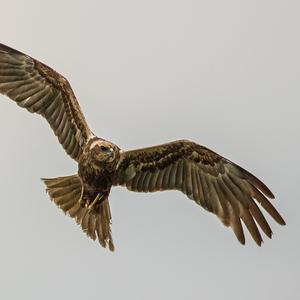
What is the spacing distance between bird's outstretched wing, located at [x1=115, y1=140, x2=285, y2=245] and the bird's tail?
0.64 metres

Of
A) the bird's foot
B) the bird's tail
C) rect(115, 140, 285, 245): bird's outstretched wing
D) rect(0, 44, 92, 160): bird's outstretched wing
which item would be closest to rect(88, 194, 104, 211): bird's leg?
the bird's foot

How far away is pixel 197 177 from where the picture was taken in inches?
698

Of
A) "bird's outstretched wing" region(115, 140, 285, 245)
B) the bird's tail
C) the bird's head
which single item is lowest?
the bird's tail

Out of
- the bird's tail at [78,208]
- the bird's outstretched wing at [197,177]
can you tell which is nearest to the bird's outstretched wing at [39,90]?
the bird's tail at [78,208]

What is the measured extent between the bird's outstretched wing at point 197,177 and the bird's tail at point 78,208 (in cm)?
64

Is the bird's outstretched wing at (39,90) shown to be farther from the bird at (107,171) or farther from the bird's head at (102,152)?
the bird's head at (102,152)

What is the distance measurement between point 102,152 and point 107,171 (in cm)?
36

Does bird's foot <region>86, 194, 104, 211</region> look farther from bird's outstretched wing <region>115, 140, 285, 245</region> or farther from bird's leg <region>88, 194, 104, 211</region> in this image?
bird's outstretched wing <region>115, 140, 285, 245</region>

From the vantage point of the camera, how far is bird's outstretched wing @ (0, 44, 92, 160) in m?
17.0

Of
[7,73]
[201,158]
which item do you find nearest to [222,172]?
[201,158]

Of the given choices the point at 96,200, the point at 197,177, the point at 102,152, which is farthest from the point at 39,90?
the point at 197,177

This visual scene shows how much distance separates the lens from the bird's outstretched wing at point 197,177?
17.3m

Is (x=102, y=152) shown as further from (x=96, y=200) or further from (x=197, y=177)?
(x=197, y=177)

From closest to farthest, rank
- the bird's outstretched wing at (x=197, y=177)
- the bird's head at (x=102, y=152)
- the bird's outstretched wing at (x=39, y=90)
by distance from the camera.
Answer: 1. the bird's head at (x=102, y=152)
2. the bird's outstretched wing at (x=39, y=90)
3. the bird's outstretched wing at (x=197, y=177)
